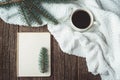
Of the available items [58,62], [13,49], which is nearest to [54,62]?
[58,62]

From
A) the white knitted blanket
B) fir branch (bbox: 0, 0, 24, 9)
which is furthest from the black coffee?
fir branch (bbox: 0, 0, 24, 9)

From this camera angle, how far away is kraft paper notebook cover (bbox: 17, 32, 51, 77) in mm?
860

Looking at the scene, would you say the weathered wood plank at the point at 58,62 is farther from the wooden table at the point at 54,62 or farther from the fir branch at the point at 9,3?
the fir branch at the point at 9,3

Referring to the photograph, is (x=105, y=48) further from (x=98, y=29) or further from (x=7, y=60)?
(x=7, y=60)

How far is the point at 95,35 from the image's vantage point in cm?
85

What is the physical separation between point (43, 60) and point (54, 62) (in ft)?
0.11

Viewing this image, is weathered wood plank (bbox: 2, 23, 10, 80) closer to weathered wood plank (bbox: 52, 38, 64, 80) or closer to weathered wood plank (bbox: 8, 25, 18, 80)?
weathered wood plank (bbox: 8, 25, 18, 80)

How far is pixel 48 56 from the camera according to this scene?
859 mm

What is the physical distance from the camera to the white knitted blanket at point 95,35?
0.84m

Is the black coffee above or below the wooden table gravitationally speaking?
above

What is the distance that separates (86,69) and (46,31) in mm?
151

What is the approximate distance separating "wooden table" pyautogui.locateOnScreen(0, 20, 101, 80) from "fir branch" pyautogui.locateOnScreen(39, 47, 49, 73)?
0.02 meters

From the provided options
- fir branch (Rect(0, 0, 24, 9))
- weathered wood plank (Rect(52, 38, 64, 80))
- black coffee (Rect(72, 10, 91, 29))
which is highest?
fir branch (Rect(0, 0, 24, 9))

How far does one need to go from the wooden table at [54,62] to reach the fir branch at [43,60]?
0.07 ft
